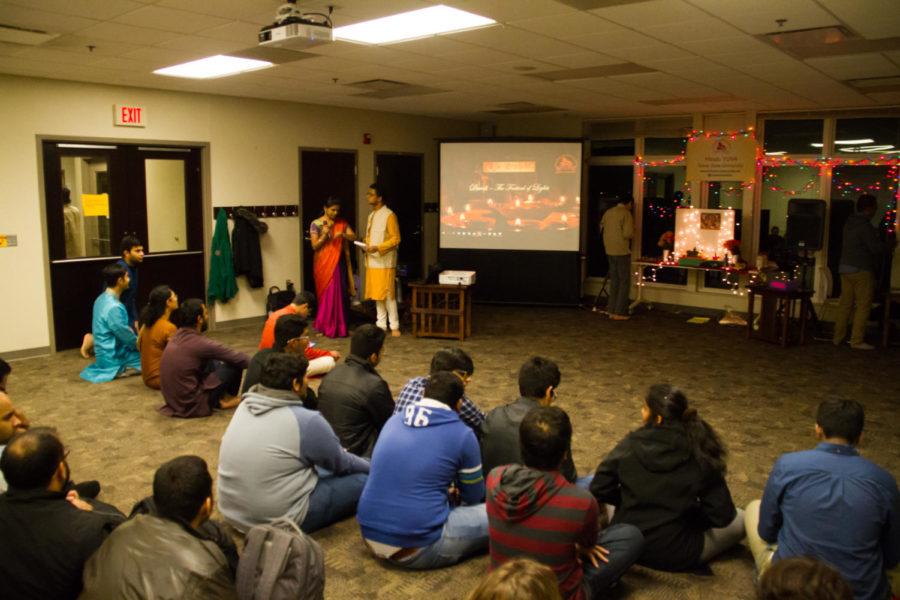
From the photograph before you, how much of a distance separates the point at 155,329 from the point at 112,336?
85 cm

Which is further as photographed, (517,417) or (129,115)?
(129,115)

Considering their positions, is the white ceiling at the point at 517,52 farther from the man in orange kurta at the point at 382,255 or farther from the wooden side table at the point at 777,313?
the wooden side table at the point at 777,313

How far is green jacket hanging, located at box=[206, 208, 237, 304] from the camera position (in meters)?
8.51

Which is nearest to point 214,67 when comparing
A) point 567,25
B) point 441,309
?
point 441,309

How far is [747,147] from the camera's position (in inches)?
374

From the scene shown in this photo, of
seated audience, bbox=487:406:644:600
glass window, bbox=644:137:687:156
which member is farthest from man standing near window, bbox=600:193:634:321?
seated audience, bbox=487:406:644:600

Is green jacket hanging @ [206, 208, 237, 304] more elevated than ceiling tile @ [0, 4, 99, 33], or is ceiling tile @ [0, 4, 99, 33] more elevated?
ceiling tile @ [0, 4, 99, 33]

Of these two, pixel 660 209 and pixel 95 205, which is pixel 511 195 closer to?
pixel 660 209

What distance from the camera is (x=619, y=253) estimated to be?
9.70 metres

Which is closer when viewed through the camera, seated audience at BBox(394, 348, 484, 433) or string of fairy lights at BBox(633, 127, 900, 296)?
seated audience at BBox(394, 348, 484, 433)

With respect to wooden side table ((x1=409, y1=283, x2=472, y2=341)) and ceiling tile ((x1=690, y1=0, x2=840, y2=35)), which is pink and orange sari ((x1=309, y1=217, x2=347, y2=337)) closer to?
wooden side table ((x1=409, y1=283, x2=472, y2=341))

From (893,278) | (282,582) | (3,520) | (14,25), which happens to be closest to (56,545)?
(3,520)

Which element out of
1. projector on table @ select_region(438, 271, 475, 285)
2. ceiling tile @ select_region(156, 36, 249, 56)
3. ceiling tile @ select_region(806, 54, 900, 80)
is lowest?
projector on table @ select_region(438, 271, 475, 285)

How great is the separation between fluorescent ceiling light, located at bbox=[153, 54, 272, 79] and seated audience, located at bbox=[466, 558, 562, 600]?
559cm
